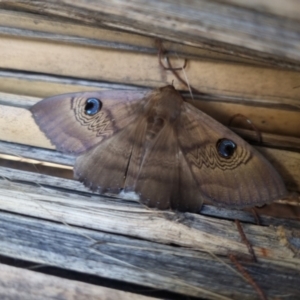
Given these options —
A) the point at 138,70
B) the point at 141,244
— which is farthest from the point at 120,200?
the point at 138,70

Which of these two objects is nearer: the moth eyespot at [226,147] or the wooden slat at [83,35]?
the moth eyespot at [226,147]

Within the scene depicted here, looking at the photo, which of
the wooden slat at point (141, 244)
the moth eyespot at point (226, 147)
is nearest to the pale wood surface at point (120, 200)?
the wooden slat at point (141, 244)

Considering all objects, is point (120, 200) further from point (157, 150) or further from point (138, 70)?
point (138, 70)

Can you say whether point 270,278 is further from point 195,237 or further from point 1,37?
point 1,37

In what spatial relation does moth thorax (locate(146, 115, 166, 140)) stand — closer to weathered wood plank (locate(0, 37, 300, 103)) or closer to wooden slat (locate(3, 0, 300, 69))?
weathered wood plank (locate(0, 37, 300, 103))

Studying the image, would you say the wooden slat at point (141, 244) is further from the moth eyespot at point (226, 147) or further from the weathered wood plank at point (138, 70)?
the weathered wood plank at point (138, 70)

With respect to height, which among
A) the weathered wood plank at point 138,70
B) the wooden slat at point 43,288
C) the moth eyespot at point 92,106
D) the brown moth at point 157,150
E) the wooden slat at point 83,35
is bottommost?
the wooden slat at point 43,288

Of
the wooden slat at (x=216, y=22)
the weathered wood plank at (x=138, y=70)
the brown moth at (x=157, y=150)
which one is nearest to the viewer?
the wooden slat at (x=216, y=22)
